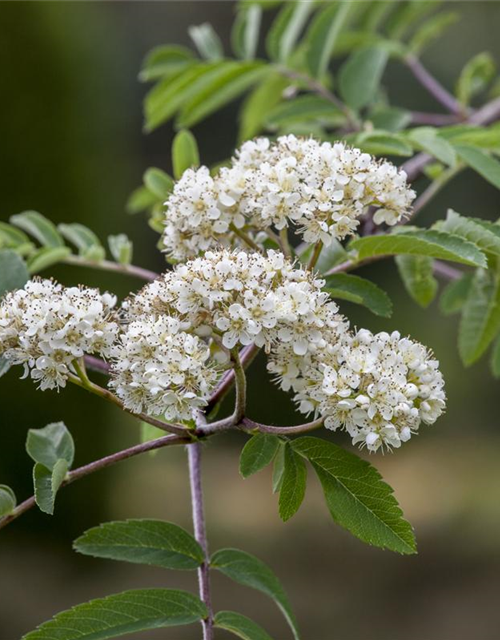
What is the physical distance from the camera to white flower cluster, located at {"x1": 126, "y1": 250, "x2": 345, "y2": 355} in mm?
765

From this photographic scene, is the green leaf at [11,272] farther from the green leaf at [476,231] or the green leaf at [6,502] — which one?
the green leaf at [476,231]

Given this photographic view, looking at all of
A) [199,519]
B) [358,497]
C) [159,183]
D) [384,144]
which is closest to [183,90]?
[159,183]

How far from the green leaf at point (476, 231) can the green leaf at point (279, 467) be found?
34 cm

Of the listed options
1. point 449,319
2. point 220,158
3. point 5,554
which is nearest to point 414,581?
point 449,319

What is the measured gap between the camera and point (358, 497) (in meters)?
0.83

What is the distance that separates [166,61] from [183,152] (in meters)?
0.68

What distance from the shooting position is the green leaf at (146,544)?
3.08 ft

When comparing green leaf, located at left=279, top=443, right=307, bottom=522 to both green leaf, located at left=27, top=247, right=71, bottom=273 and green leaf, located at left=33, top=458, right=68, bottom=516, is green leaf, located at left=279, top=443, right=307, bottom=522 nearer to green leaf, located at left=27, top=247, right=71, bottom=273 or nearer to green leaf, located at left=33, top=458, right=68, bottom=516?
green leaf, located at left=33, top=458, right=68, bottom=516

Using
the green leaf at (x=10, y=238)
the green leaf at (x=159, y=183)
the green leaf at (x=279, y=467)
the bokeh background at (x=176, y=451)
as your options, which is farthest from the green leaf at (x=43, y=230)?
the bokeh background at (x=176, y=451)

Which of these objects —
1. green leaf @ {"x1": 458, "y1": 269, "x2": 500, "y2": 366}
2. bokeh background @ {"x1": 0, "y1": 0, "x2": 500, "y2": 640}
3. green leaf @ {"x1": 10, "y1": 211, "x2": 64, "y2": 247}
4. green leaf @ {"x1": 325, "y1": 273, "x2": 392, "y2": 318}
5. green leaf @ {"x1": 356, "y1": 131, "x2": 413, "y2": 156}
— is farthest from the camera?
bokeh background @ {"x1": 0, "y1": 0, "x2": 500, "y2": 640}

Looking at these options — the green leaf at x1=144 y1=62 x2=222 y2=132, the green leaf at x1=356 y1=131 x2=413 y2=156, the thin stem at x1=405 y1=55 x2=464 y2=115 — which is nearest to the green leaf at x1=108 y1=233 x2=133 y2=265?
the green leaf at x1=144 y1=62 x2=222 y2=132

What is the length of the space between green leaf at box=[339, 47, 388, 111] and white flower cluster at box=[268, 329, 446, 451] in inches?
33.9

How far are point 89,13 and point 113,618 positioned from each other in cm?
548

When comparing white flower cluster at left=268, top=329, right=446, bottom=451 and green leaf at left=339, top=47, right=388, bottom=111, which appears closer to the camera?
white flower cluster at left=268, top=329, right=446, bottom=451
